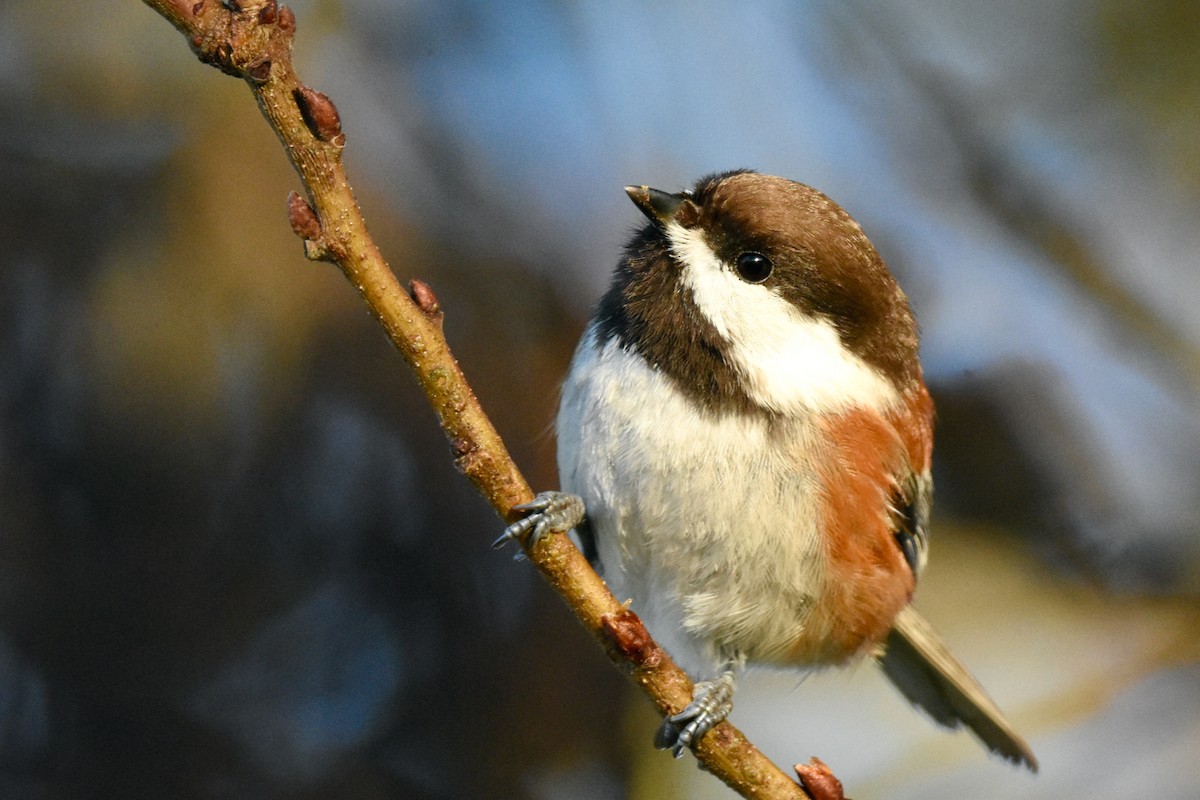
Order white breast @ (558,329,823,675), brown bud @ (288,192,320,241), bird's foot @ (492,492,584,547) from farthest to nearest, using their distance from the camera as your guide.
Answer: white breast @ (558,329,823,675) → bird's foot @ (492,492,584,547) → brown bud @ (288,192,320,241)

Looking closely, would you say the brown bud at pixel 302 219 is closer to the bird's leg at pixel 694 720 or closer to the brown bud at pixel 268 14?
the brown bud at pixel 268 14

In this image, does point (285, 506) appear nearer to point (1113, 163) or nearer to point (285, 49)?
point (285, 49)

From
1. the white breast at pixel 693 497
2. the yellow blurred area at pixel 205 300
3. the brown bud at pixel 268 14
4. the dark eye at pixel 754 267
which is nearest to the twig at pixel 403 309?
the brown bud at pixel 268 14

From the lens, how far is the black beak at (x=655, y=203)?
2.30 metres

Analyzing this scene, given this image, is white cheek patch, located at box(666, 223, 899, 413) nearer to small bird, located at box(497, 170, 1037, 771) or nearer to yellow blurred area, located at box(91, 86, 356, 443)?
small bird, located at box(497, 170, 1037, 771)

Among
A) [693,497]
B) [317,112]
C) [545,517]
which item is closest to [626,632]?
[545,517]

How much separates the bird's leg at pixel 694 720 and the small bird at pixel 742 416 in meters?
0.01

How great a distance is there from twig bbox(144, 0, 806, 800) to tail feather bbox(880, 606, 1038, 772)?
1274 mm

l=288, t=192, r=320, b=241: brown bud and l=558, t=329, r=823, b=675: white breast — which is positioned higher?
l=558, t=329, r=823, b=675: white breast

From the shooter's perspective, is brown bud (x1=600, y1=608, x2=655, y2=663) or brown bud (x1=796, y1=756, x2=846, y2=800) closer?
brown bud (x1=600, y1=608, x2=655, y2=663)

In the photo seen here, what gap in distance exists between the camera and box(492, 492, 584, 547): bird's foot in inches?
70.1

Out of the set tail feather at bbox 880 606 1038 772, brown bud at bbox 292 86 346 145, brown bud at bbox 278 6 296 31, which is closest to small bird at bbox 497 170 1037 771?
tail feather at bbox 880 606 1038 772

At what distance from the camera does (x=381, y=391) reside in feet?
10.4

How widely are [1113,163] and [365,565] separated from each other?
9.09ft
